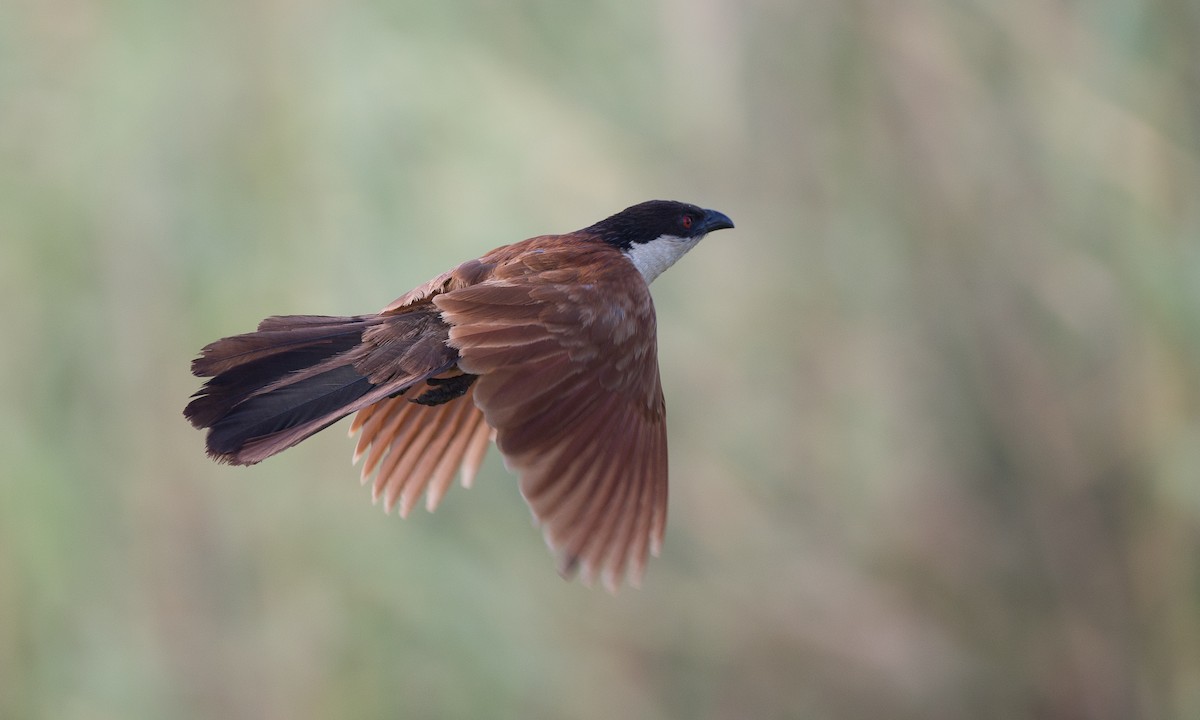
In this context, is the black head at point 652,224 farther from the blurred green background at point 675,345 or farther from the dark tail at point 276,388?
the blurred green background at point 675,345

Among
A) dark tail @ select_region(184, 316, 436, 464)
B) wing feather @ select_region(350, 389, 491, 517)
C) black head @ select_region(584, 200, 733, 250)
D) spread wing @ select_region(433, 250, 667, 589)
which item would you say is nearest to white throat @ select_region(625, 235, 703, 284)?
black head @ select_region(584, 200, 733, 250)

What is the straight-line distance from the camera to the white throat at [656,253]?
6.39 feet

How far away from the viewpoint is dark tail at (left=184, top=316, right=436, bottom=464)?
1443 mm

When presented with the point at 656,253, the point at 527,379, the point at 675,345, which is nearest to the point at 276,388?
the point at 527,379

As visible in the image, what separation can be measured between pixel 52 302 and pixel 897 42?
10.8 feet

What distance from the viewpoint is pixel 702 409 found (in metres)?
4.41

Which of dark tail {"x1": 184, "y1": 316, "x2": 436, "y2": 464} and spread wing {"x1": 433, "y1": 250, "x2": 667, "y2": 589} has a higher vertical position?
spread wing {"x1": 433, "y1": 250, "x2": 667, "y2": 589}

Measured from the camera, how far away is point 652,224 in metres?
1.97

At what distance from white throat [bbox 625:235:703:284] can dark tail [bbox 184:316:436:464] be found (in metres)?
0.49

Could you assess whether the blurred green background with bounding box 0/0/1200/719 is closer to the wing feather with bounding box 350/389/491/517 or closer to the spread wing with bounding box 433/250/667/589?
the wing feather with bounding box 350/389/491/517

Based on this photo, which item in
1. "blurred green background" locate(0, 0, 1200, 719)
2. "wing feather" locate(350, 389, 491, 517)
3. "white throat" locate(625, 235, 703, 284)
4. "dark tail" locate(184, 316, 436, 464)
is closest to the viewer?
"dark tail" locate(184, 316, 436, 464)

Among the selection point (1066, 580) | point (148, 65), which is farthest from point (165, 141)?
point (1066, 580)

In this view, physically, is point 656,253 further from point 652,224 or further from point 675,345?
point 675,345

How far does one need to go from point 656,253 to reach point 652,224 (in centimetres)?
5
